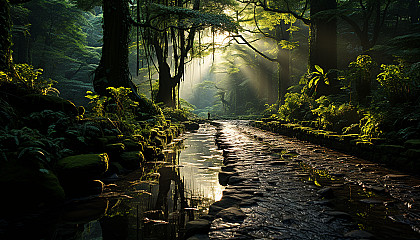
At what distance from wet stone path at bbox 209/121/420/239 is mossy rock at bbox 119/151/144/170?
66.4 inches

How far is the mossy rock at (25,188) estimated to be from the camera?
240 cm

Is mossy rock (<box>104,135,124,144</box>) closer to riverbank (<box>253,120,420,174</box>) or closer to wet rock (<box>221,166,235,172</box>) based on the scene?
wet rock (<box>221,166,235,172</box>)

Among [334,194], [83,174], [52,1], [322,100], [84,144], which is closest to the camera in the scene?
[334,194]

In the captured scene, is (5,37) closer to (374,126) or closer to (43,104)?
(43,104)

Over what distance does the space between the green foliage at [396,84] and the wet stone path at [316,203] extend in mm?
1945

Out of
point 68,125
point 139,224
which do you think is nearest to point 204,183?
point 139,224

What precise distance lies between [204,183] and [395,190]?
2.36m

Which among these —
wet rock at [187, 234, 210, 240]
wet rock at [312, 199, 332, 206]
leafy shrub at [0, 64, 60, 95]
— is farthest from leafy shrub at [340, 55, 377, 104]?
leafy shrub at [0, 64, 60, 95]

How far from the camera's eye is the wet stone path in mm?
1908

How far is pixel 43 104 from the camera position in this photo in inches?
165

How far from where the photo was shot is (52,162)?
315cm

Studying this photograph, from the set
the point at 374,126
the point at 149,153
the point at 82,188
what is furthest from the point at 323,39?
the point at 82,188

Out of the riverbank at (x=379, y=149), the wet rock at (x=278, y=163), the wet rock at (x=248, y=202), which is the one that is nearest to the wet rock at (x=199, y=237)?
the wet rock at (x=248, y=202)

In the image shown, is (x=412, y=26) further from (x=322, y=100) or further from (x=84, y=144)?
(x=84, y=144)
